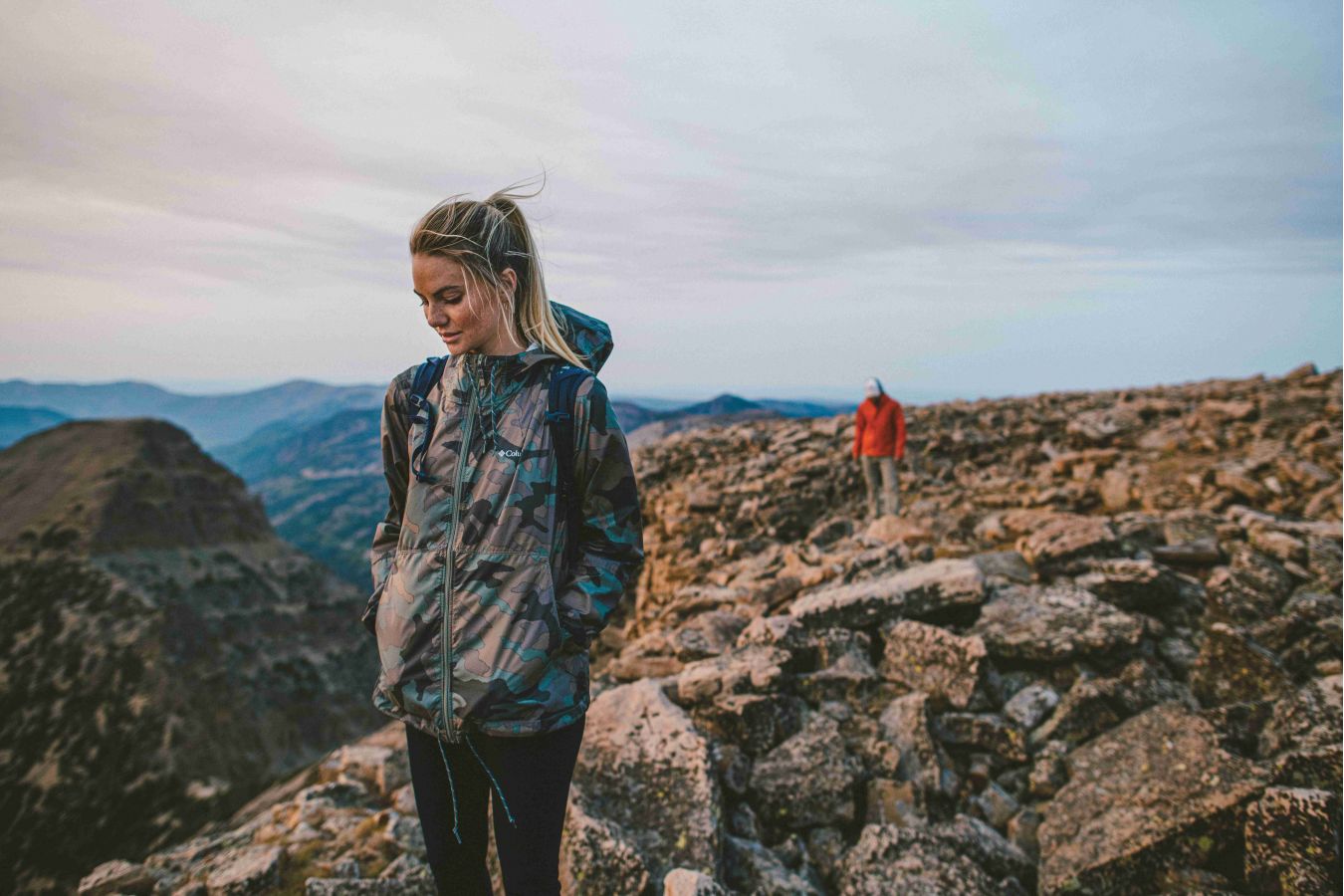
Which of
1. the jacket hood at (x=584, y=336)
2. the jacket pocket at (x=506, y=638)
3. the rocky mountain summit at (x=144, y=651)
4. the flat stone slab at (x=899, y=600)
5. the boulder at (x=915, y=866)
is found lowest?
the rocky mountain summit at (x=144, y=651)

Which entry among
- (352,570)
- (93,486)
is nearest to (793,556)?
(93,486)

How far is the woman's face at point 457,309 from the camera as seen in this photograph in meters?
2.55

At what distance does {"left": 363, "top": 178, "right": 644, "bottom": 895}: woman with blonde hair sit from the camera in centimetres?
236

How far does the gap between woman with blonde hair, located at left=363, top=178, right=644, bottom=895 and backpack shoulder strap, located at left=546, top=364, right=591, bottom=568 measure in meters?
0.01

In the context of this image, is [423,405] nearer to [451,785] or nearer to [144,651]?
[451,785]

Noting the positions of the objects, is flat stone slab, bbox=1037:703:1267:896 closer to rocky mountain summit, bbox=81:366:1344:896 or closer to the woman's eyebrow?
rocky mountain summit, bbox=81:366:1344:896

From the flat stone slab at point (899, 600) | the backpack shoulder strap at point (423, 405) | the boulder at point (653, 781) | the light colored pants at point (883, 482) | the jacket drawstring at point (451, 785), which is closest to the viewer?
the jacket drawstring at point (451, 785)

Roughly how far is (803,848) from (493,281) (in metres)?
4.11

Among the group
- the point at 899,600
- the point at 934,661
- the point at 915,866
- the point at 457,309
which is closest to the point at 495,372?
the point at 457,309

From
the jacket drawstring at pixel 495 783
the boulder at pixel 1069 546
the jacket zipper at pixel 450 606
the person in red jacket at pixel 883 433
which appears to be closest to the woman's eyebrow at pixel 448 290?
the jacket zipper at pixel 450 606

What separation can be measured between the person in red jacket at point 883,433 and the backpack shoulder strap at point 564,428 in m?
11.3

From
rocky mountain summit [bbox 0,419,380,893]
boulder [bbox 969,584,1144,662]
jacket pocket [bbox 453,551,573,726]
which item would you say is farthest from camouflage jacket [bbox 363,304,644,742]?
rocky mountain summit [bbox 0,419,380,893]

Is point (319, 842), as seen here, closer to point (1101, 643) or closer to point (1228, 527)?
point (1101, 643)

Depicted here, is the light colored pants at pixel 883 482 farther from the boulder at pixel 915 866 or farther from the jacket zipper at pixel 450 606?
the jacket zipper at pixel 450 606
